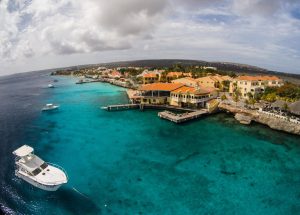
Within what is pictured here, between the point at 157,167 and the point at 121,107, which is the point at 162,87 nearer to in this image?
the point at 121,107

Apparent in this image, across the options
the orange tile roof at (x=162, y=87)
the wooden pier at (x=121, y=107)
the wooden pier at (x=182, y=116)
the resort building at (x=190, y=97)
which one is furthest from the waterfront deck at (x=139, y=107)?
the wooden pier at (x=182, y=116)

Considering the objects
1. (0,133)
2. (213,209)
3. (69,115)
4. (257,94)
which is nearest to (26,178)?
(213,209)

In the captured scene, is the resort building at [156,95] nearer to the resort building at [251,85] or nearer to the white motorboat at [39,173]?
the resort building at [251,85]

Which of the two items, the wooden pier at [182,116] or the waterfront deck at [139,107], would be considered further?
Result: the waterfront deck at [139,107]

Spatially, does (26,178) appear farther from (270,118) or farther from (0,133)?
(270,118)

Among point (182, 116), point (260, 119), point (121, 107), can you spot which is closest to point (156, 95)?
point (121, 107)
